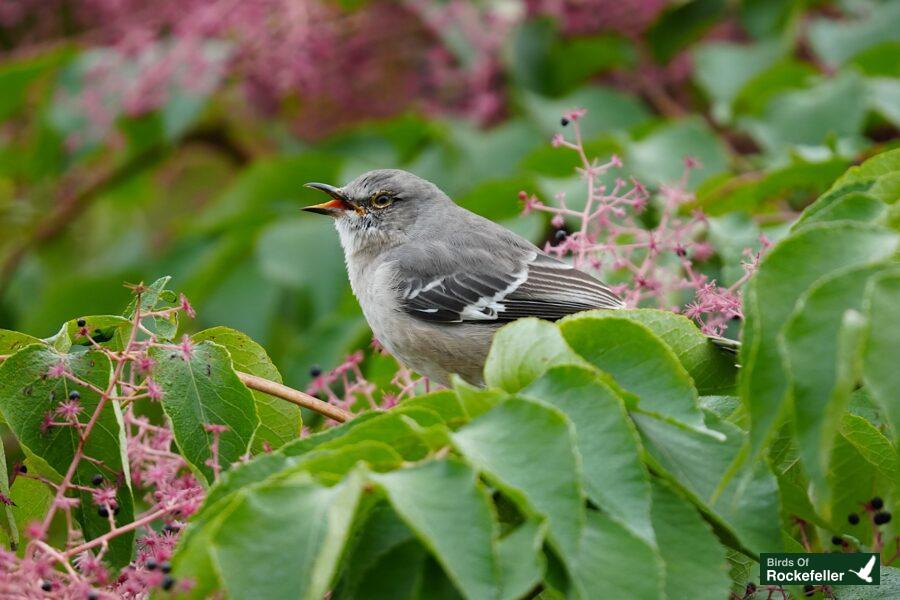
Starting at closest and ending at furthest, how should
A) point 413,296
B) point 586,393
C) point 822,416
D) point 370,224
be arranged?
1. point 822,416
2. point 586,393
3. point 413,296
4. point 370,224

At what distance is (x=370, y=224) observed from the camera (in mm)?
4098

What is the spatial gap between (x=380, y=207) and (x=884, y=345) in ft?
9.50

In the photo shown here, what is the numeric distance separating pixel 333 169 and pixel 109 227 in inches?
102

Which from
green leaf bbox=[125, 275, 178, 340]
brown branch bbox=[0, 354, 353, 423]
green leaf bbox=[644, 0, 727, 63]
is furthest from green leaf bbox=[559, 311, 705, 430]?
green leaf bbox=[644, 0, 727, 63]

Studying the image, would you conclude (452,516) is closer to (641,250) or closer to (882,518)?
(882,518)

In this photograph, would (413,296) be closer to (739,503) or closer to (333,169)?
(333,169)

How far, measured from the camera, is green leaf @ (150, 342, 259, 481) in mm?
2029

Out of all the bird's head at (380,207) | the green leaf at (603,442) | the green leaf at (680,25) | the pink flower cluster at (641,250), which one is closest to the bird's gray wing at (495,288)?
the pink flower cluster at (641,250)

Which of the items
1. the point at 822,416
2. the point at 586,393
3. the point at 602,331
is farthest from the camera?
the point at 602,331

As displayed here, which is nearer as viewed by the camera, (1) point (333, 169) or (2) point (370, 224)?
(2) point (370, 224)

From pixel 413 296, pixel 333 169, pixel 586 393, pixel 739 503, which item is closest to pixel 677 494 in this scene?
pixel 739 503

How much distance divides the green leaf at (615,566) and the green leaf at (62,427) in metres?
0.97

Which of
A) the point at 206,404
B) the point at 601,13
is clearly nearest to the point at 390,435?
the point at 206,404

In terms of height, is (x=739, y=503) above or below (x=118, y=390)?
below
